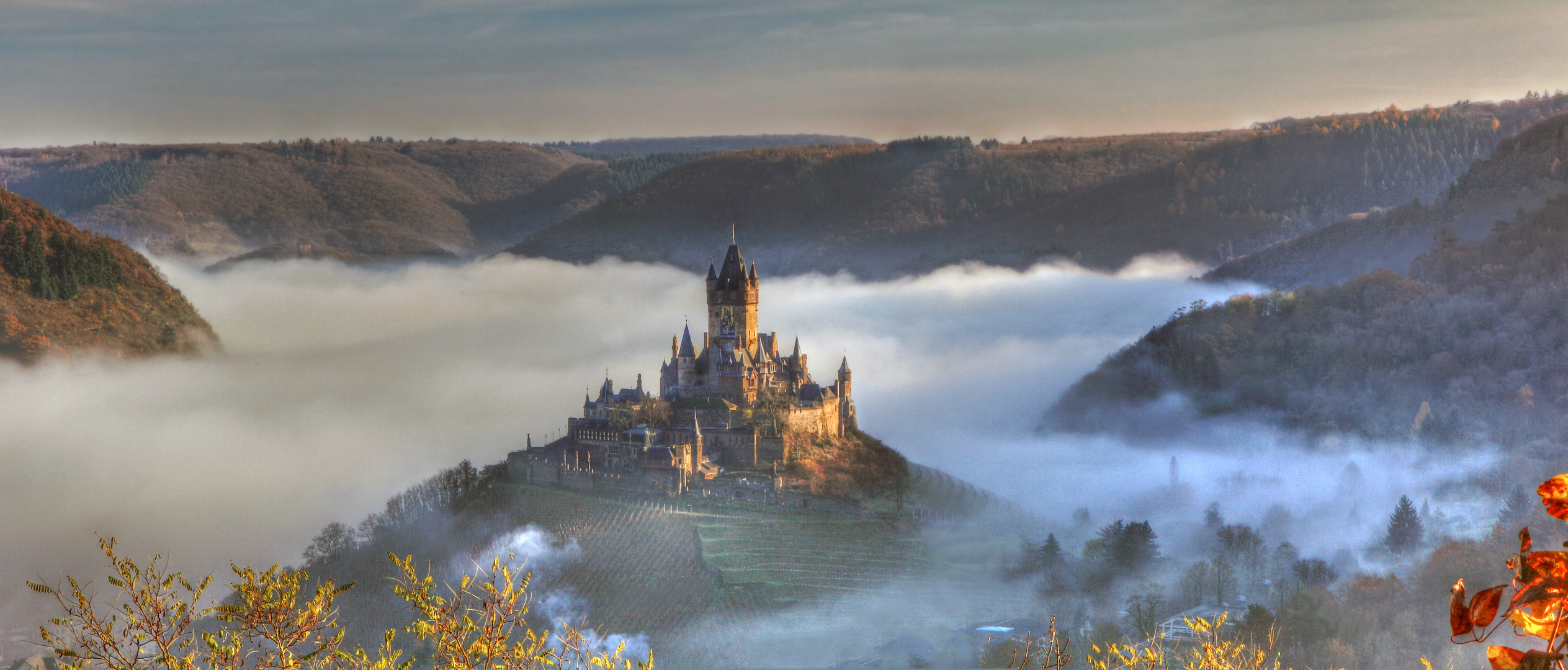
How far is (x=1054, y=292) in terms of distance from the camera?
92750mm

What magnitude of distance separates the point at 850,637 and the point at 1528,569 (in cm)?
3989

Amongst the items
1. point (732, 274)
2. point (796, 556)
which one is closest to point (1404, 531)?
point (796, 556)

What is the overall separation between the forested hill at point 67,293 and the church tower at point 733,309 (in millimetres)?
30177

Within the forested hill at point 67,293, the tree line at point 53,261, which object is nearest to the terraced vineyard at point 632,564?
the forested hill at point 67,293

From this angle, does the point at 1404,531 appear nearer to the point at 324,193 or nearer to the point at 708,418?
the point at 708,418

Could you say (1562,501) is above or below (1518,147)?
below

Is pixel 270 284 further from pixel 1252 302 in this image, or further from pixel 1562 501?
pixel 1562 501

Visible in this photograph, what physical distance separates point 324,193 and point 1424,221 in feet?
312

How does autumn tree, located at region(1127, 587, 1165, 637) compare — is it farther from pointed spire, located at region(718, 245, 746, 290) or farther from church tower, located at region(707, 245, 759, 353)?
pointed spire, located at region(718, 245, 746, 290)

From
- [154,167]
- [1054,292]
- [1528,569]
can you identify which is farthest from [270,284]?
[1528,569]

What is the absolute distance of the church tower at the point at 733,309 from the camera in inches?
1965

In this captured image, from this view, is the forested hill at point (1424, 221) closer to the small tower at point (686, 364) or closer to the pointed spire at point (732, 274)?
the pointed spire at point (732, 274)

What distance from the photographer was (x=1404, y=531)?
48344 millimetres

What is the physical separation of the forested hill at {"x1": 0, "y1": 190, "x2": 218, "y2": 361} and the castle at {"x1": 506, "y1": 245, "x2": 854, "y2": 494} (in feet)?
81.9
